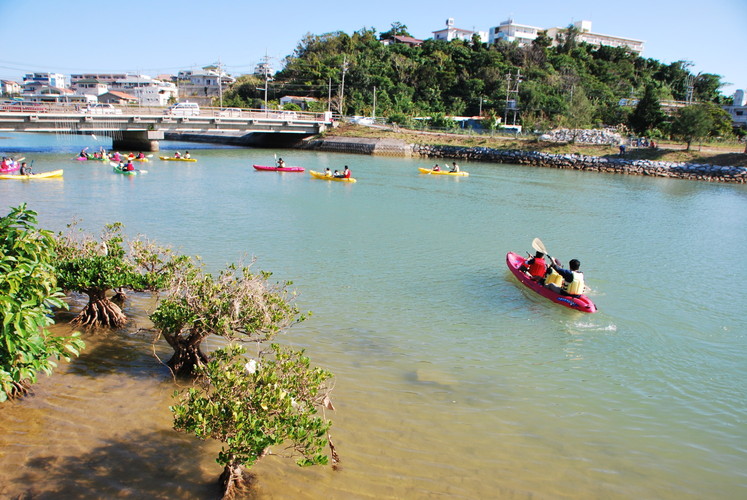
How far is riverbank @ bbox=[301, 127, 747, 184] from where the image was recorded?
44812mm

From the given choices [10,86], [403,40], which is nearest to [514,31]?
[403,40]

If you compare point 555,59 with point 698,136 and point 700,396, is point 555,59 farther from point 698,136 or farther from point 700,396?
point 700,396

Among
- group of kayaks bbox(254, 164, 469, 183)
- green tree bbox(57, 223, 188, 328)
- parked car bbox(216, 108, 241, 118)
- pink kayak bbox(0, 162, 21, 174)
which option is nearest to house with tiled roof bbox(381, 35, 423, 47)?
parked car bbox(216, 108, 241, 118)

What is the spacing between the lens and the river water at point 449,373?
6359 mm

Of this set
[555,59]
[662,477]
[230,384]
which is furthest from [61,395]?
[555,59]

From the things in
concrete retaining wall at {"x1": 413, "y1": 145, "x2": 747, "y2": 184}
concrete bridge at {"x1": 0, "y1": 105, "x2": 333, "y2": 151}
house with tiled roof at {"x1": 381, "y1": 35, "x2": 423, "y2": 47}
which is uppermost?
house with tiled roof at {"x1": 381, "y1": 35, "x2": 423, "y2": 47}

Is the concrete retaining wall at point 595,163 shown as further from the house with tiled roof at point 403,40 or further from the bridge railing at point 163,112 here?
the house with tiled roof at point 403,40

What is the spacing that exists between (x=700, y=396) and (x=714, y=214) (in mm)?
22942

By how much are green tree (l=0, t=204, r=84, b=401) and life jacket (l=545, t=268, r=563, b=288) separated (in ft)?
34.8

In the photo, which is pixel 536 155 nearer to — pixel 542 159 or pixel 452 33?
pixel 542 159

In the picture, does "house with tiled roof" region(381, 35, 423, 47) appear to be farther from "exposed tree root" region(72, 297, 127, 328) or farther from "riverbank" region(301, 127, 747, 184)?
"exposed tree root" region(72, 297, 127, 328)

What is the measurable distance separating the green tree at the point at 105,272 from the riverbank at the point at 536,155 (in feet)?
149

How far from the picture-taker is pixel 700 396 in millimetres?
9133

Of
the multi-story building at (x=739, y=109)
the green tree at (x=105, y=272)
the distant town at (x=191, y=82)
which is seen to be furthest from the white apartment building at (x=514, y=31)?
the green tree at (x=105, y=272)
